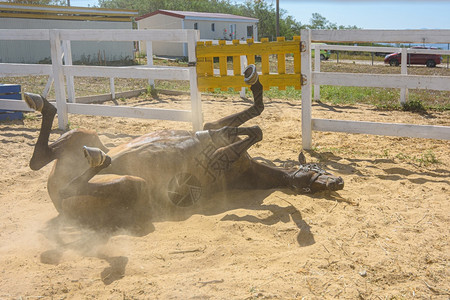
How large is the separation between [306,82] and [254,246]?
10.6 feet

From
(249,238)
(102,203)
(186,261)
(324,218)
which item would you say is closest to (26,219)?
(102,203)

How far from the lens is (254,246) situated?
290cm

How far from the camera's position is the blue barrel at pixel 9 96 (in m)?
7.74

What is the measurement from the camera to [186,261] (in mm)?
2727

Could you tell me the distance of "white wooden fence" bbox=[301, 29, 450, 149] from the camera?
5.06m

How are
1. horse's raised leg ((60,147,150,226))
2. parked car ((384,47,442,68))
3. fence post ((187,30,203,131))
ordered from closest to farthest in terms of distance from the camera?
horse's raised leg ((60,147,150,226)) < fence post ((187,30,203,131)) < parked car ((384,47,442,68))

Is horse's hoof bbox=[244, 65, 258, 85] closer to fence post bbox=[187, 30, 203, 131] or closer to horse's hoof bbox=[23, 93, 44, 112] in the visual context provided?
horse's hoof bbox=[23, 93, 44, 112]

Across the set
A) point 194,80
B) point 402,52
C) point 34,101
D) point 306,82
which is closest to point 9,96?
point 194,80

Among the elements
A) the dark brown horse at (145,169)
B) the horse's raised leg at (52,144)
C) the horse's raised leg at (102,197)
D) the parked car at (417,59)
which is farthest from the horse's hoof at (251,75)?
the parked car at (417,59)

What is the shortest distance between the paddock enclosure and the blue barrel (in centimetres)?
323

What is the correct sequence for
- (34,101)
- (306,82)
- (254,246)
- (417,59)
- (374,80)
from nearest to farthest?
(254,246) < (34,101) < (374,80) < (306,82) < (417,59)

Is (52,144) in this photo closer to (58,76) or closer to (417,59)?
(58,76)

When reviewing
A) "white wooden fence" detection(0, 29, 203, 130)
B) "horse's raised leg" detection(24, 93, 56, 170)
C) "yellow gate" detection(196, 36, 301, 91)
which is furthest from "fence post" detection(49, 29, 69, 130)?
"horse's raised leg" detection(24, 93, 56, 170)

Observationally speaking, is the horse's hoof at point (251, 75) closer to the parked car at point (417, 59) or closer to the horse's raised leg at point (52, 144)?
the horse's raised leg at point (52, 144)
